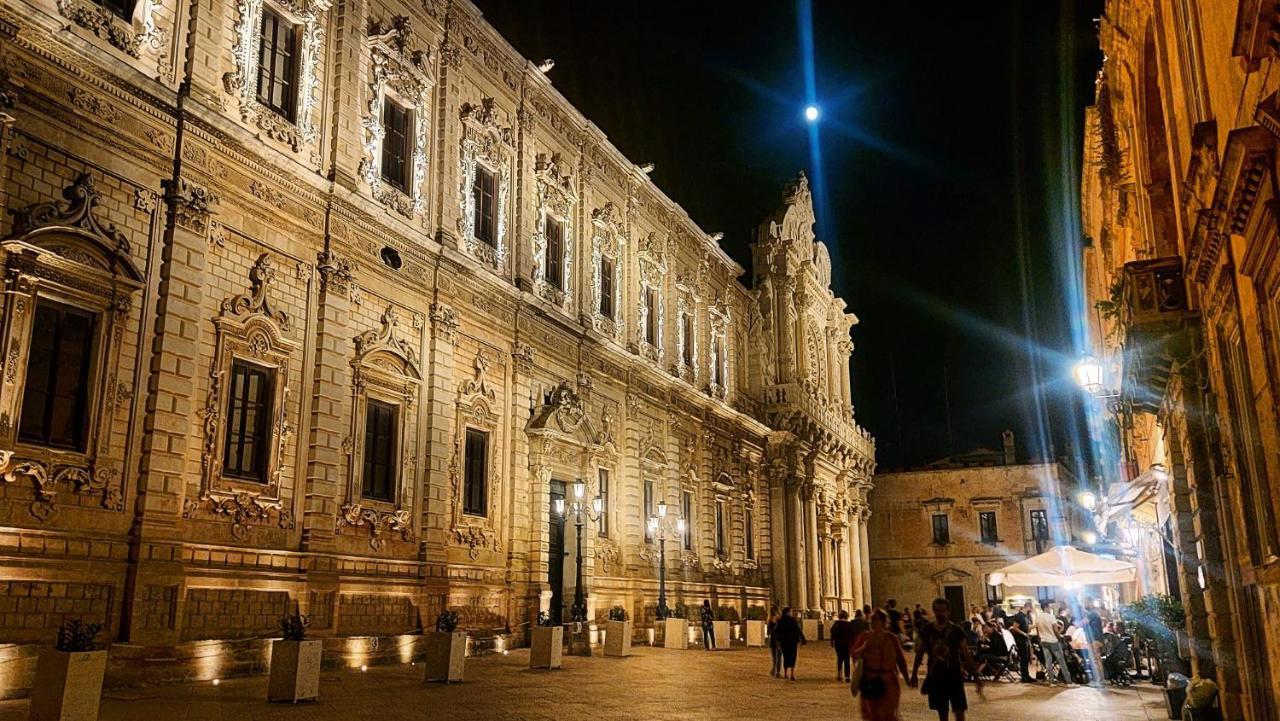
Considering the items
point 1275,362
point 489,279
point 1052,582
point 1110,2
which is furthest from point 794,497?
point 1275,362

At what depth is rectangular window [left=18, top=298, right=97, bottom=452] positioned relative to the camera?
39.5ft

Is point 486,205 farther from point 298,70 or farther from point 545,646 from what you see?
point 545,646

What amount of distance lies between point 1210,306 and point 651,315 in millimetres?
21628

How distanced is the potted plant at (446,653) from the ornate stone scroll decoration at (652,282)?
1549cm

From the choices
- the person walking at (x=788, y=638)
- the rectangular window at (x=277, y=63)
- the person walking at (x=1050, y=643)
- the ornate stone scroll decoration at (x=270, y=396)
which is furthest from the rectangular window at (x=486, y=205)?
the person walking at (x=1050, y=643)

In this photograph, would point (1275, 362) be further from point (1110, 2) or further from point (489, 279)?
point (489, 279)

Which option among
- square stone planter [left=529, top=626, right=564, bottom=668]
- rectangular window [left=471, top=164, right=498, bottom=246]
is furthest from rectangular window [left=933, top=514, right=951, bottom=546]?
square stone planter [left=529, top=626, right=564, bottom=668]

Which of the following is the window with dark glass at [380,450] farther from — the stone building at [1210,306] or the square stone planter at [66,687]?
the stone building at [1210,306]

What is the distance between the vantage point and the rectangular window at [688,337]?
33.6 meters

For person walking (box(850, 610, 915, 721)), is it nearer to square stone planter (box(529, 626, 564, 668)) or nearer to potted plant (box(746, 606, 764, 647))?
square stone planter (box(529, 626, 564, 668))

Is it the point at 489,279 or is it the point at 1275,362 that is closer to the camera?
the point at 1275,362

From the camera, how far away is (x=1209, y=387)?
11.1 m

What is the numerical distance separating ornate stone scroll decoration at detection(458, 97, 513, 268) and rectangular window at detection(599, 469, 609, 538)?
7053 mm

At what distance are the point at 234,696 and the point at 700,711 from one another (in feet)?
18.6
